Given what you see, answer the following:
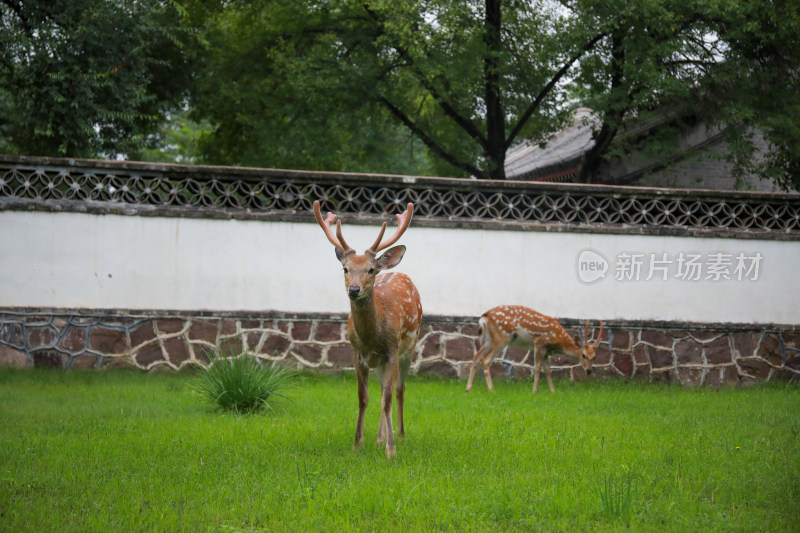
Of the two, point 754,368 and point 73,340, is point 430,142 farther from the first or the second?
point 73,340

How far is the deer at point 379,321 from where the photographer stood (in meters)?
6.27

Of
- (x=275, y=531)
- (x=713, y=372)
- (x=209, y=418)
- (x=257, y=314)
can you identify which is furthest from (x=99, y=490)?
(x=713, y=372)

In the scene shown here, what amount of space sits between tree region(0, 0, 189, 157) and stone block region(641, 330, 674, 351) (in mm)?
9090

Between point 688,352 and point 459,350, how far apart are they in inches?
135

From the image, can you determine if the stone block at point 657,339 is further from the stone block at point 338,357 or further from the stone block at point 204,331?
the stone block at point 204,331

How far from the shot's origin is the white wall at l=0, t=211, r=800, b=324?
11047mm

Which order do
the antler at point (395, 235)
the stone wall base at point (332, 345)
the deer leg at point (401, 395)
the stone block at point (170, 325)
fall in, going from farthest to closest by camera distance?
the stone block at point (170, 325) < the stone wall base at point (332, 345) < the deer leg at point (401, 395) < the antler at point (395, 235)

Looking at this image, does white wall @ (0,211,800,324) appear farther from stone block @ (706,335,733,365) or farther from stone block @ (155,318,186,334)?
stone block @ (706,335,733,365)

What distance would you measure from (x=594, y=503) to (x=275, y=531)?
1958mm

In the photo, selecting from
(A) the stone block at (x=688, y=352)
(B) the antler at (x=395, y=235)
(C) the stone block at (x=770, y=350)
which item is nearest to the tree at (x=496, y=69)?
(C) the stone block at (x=770, y=350)

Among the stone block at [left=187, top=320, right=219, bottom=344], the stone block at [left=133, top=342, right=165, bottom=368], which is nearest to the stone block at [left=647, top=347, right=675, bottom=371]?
the stone block at [left=187, top=320, right=219, bottom=344]

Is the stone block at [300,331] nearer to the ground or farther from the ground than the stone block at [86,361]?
farther from the ground

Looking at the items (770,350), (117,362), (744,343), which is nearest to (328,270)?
(117,362)

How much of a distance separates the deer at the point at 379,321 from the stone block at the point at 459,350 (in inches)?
168
